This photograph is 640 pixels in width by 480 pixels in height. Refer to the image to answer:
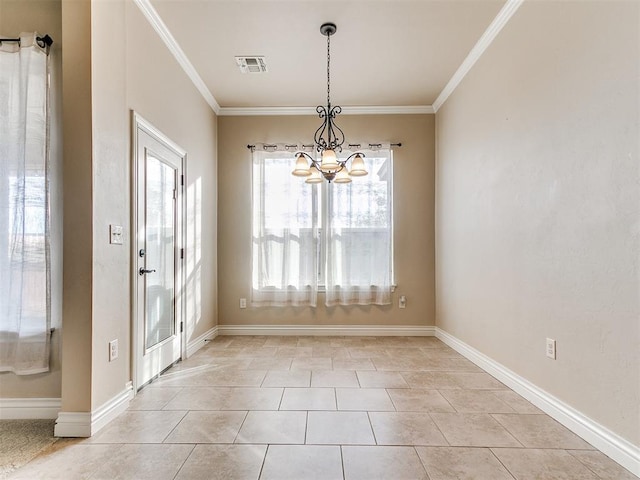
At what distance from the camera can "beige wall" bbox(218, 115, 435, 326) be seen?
15.0ft

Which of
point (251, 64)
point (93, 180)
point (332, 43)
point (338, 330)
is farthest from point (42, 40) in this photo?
point (338, 330)

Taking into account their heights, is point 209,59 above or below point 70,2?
above

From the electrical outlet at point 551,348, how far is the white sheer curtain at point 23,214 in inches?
129

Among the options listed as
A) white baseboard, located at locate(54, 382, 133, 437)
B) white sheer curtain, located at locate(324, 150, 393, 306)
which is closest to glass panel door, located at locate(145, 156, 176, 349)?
white baseboard, located at locate(54, 382, 133, 437)

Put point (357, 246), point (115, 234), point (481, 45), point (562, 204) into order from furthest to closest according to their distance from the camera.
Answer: point (357, 246), point (481, 45), point (115, 234), point (562, 204)

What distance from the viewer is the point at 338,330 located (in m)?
4.56

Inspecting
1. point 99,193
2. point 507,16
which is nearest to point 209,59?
point 99,193

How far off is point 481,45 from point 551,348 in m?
2.69

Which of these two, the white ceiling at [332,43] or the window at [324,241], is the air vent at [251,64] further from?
the window at [324,241]

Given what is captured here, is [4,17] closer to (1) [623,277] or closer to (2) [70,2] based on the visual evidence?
(2) [70,2]

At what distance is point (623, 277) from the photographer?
1.75 metres

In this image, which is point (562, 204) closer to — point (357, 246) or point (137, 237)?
point (357, 246)

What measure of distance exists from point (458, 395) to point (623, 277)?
4.61 ft

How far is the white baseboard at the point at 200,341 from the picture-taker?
12.1ft
